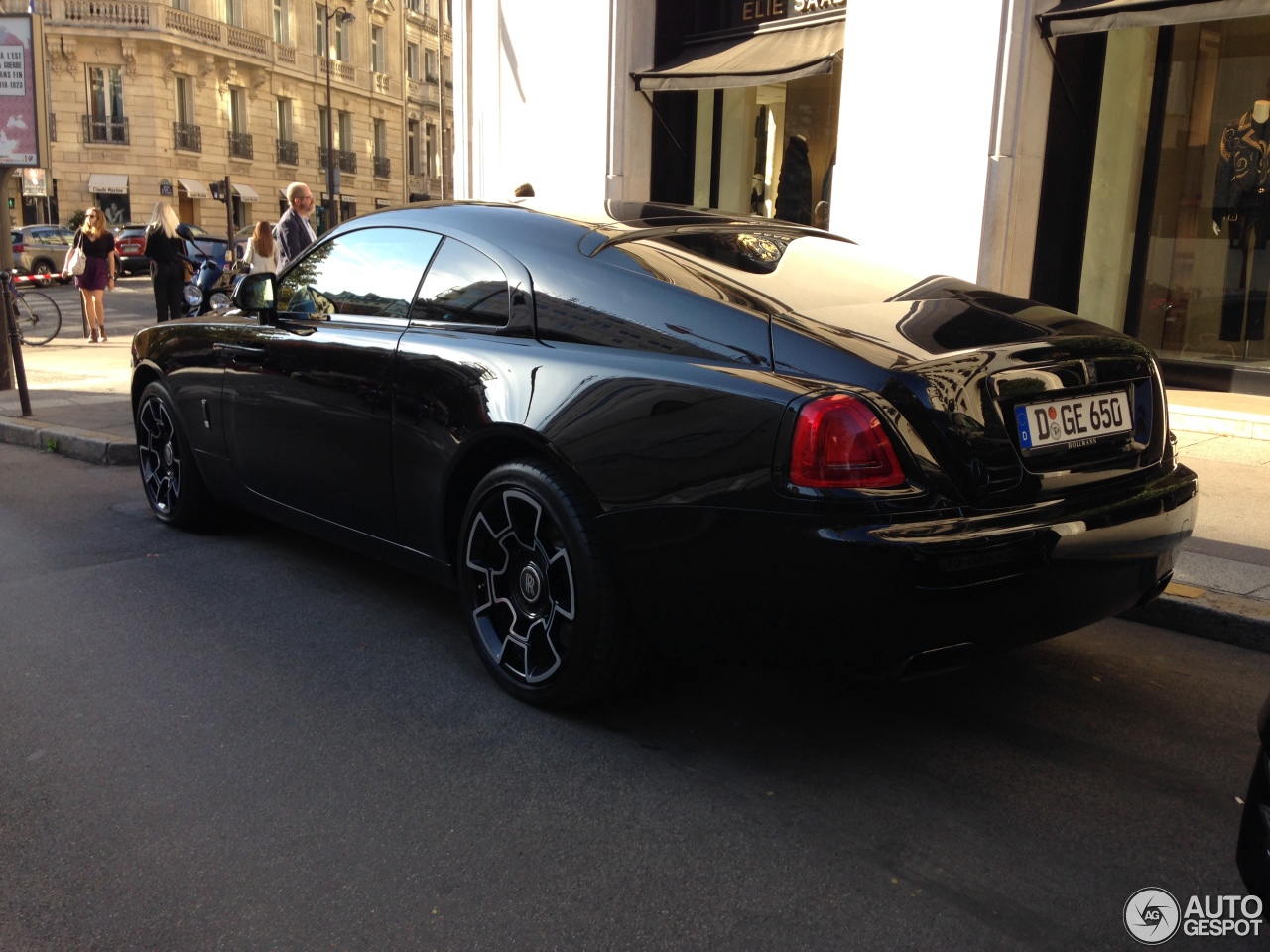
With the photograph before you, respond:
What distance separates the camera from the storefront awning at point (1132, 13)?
7.79 m

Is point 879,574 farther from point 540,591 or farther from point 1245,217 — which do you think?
point 1245,217

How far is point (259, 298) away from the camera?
15.7ft

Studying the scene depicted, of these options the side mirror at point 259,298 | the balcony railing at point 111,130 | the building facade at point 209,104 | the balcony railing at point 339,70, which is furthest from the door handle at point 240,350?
the balcony railing at point 339,70

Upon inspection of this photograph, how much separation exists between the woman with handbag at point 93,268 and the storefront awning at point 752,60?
8491mm

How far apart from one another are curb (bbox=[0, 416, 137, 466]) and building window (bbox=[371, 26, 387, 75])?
57.1 meters

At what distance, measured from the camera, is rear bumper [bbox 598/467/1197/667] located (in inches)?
110

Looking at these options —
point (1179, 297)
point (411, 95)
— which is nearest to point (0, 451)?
point (1179, 297)

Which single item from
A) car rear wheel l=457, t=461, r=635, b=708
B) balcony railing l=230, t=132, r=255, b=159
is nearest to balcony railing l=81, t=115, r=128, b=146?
balcony railing l=230, t=132, r=255, b=159

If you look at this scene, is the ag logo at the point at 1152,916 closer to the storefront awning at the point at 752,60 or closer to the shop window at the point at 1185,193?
the shop window at the point at 1185,193

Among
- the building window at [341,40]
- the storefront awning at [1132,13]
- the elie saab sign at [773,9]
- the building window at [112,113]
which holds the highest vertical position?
the building window at [341,40]

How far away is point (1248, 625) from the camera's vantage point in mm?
4203

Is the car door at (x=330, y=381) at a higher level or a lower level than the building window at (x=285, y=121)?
lower

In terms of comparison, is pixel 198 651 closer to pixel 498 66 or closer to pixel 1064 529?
pixel 1064 529

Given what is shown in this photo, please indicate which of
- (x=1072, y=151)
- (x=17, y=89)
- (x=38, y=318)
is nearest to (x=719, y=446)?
(x=1072, y=151)
